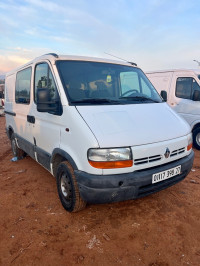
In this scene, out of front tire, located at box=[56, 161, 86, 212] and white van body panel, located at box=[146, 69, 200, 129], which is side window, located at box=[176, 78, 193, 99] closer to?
white van body panel, located at box=[146, 69, 200, 129]

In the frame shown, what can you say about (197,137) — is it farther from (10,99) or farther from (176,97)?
(10,99)

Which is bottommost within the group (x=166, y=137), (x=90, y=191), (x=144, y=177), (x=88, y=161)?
(x=90, y=191)

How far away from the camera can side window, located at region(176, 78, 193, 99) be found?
251 inches

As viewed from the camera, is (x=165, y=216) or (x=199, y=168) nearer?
(x=165, y=216)

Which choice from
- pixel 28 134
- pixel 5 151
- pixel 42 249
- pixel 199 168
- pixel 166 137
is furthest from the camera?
pixel 5 151

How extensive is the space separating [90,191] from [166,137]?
4.03ft

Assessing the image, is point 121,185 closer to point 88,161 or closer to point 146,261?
point 88,161

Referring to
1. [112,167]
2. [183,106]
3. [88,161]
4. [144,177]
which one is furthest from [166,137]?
[183,106]

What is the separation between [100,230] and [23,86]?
3299mm

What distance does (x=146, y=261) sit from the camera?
2.20 metres

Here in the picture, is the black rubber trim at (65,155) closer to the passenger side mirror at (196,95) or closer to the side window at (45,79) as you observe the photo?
the side window at (45,79)

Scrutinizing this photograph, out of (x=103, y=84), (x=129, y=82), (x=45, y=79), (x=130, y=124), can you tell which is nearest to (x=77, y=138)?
(x=130, y=124)

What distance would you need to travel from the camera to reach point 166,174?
8.83 feet

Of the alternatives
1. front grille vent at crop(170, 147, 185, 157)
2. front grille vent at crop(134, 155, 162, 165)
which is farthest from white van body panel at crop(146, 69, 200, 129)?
front grille vent at crop(134, 155, 162, 165)
